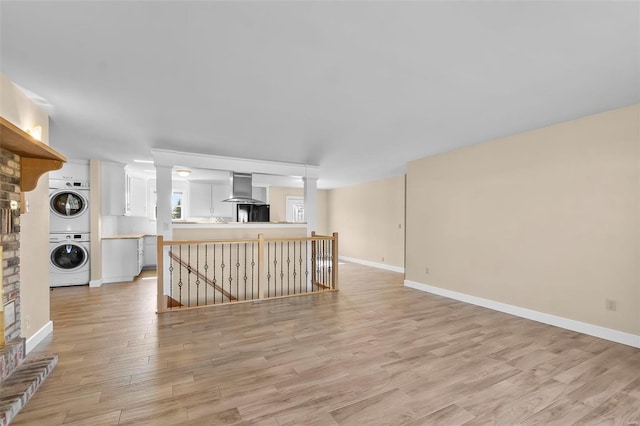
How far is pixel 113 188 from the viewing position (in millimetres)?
5730

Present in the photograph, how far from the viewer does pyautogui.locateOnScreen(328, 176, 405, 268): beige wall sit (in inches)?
277

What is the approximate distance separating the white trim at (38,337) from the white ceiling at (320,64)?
7.12 ft

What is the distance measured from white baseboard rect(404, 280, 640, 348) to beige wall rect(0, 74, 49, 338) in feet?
16.7

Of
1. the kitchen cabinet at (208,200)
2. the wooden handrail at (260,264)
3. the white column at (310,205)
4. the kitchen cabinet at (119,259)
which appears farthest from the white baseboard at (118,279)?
the white column at (310,205)

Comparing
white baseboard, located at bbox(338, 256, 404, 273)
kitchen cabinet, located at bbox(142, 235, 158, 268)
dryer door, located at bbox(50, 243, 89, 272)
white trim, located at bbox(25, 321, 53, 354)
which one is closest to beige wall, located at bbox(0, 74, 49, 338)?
white trim, located at bbox(25, 321, 53, 354)

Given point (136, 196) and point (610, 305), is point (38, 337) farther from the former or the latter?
point (610, 305)

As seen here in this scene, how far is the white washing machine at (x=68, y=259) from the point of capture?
521 cm

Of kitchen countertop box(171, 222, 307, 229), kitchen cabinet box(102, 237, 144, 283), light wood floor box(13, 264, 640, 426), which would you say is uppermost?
kitchen countertop box(171, 222, 307, 229)

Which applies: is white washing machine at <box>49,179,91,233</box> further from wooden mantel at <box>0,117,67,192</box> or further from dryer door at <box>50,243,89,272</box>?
wooden mantel at <box>0,117,67,192</box>

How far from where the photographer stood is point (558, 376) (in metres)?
2.28

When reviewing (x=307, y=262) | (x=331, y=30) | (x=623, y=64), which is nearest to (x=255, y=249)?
(x=307, y=262)

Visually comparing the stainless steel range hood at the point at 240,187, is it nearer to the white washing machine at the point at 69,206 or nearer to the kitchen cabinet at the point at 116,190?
the kitchen cabinet at the point at 116,190

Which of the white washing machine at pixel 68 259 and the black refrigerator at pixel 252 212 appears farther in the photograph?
the black refrigerator at pixel 252 212

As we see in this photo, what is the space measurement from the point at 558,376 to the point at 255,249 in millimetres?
4196
